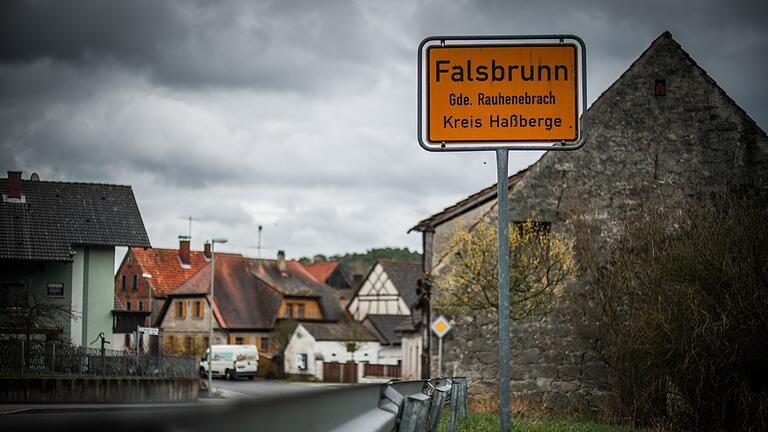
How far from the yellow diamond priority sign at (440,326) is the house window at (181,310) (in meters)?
56.5

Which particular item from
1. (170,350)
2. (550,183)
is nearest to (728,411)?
(550,183)

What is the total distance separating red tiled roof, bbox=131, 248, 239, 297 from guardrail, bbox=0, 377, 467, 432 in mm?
75405

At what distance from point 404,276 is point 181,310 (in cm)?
1876

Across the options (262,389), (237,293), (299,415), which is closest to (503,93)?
(299,415)

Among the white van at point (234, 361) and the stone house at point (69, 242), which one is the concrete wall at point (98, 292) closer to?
the stone house at point (69, 242)

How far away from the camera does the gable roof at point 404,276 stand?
78750 millimetres

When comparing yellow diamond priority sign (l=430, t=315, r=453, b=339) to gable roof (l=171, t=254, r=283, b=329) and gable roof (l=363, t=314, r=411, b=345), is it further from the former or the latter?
gable roof (l=171, t=254, r=283, b=329)

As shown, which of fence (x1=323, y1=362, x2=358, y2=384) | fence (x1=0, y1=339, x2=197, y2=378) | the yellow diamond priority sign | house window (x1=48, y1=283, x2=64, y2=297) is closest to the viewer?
the yellow diamond priority sign

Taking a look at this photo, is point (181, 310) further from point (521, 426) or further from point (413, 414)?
point (413, 414)

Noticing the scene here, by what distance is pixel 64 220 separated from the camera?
53.4m

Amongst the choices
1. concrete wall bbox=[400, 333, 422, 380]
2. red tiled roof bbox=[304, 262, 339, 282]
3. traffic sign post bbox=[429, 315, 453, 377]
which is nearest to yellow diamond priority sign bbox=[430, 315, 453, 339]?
traffic sign post bbox=[429, 315, 453, 377]

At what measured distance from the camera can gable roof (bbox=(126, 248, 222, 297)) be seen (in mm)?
81562

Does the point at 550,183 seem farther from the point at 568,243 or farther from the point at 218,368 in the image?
the point at 218,368

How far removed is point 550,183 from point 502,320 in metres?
15.6
